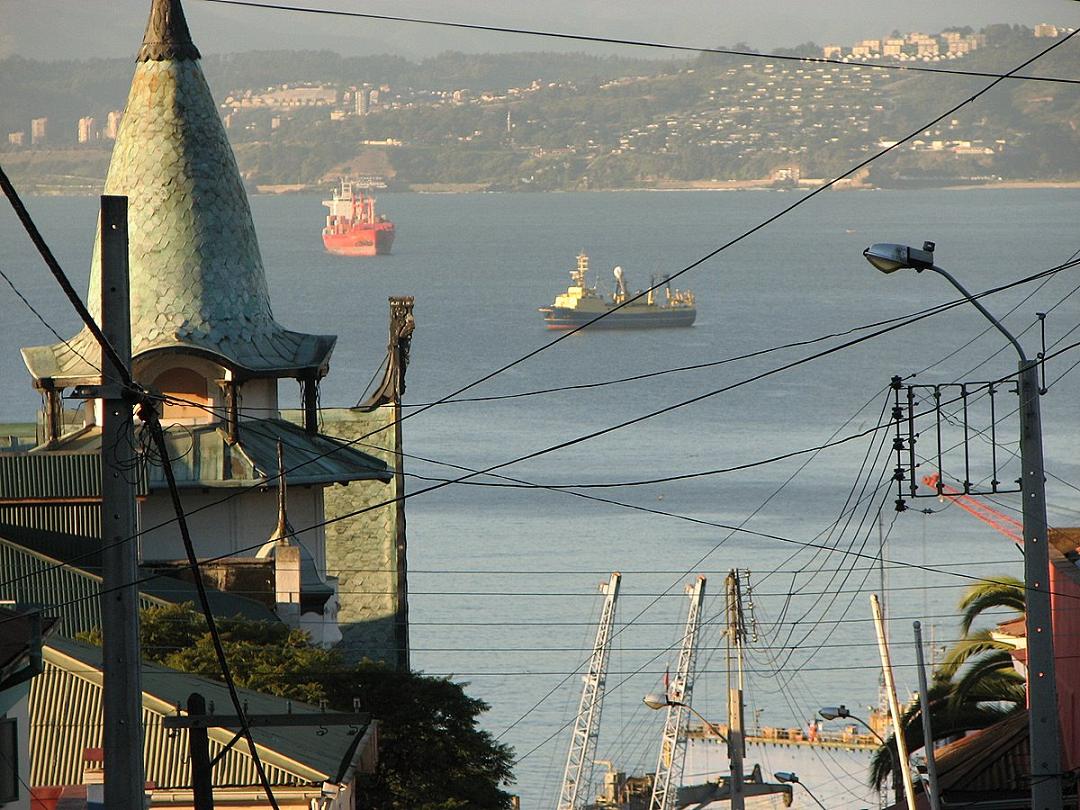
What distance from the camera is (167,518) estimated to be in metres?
39.3

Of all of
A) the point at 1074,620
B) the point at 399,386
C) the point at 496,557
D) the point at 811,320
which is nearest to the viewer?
the point at 1074,620

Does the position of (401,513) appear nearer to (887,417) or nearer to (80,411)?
(80,411)

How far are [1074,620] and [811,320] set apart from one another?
167m

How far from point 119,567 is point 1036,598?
23.1 feet

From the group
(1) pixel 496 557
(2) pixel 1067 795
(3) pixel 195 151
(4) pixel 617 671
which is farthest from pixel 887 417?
(2) pixel 1067 795

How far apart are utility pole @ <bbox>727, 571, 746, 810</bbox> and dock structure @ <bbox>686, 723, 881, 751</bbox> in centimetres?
340

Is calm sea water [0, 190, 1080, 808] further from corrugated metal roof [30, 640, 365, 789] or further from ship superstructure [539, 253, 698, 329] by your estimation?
ship superstructure [539, 253, 698, 329]

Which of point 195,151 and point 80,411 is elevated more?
point 195,151

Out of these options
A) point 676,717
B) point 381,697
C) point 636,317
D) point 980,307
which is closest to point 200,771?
point 980,307

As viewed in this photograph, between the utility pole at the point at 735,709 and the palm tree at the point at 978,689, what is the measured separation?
210 centimetres

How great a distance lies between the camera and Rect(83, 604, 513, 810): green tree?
100ft

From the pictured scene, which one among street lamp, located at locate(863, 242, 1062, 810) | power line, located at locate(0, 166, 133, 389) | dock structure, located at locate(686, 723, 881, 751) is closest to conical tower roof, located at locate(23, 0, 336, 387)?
dock structure, located at locate(686, 723, 881, 751)

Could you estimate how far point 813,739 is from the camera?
5966cm

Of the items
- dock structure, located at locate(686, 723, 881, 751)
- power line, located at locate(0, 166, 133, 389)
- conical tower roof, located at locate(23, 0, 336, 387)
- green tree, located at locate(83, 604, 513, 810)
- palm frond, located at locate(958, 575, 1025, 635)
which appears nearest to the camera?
power line, located at locate(0, 166, 133, 389)
